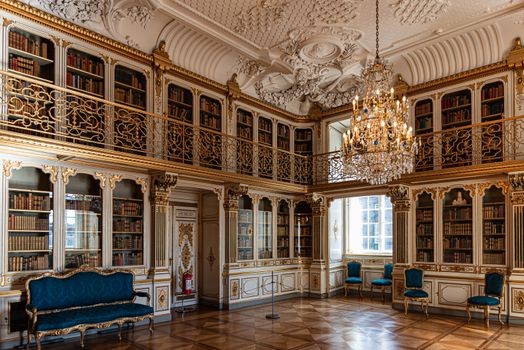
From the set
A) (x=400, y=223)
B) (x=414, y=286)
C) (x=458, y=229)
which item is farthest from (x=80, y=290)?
(x=458, y=229)

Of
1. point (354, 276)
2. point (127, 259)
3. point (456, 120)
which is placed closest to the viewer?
point (127, 259)

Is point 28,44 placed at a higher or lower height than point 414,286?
higher

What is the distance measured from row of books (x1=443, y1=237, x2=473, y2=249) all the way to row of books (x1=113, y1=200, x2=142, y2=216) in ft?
20.8

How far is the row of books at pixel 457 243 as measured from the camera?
335 inches

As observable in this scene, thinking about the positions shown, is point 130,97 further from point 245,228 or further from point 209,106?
point 245,228

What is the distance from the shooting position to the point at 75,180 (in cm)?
A: 696

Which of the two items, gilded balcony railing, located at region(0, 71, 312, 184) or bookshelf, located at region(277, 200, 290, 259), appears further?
bookshelf, located at region(277, 200, 290, 259)

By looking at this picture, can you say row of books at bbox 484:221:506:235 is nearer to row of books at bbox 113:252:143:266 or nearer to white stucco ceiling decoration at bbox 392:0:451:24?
white stucco ceiling decoration at bbox 392:0:451:24

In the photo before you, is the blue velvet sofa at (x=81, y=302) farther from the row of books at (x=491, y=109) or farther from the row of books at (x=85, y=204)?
the row of books at (x=491, y=109)

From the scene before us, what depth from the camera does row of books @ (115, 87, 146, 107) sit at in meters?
7.74

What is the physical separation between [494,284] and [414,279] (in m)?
1.55

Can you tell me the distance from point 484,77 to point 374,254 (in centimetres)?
534

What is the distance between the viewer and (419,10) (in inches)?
299

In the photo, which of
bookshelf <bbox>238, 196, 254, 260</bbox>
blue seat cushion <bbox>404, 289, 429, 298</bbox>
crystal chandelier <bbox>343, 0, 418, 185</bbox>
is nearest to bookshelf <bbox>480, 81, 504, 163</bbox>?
blue seat cushion <bbox>404, 289, 429, 298</bbox>
